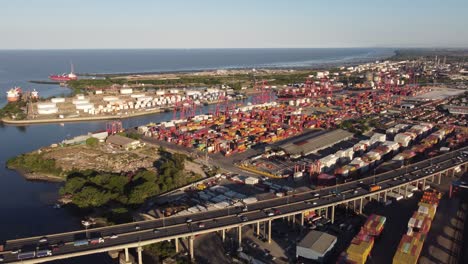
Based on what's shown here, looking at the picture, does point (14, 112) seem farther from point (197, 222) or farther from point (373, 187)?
point (373, 187)

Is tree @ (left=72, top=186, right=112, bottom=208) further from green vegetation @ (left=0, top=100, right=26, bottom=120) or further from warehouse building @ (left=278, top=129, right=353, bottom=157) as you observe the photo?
green vegetation @ (left=0, top=100, right=26, bottom=120)

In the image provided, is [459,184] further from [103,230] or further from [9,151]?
[9,151]

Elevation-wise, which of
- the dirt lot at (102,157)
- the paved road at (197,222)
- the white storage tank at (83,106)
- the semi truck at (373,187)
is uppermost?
the white storage tank at (83,106)

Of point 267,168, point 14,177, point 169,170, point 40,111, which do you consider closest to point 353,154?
point 267,168

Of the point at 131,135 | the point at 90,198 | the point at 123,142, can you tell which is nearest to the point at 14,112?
the point at 131,135

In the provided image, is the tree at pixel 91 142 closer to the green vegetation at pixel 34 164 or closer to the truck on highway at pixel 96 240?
the green vegetation at pixel 34 164

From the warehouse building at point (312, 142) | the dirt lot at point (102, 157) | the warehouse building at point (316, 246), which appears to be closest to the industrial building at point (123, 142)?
the dirt lot at point (102, 157)
